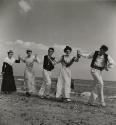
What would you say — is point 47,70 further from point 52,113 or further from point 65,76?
point 52,113

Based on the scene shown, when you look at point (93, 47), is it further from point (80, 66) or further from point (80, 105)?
point (80, 105)

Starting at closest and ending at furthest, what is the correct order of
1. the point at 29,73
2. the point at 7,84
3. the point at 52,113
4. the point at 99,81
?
the point at 52,113, the point at 99,81, the point at 29,73, the point at 7,84

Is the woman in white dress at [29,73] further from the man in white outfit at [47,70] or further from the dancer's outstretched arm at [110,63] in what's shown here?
the dancer's outstretched arm at [110,63]

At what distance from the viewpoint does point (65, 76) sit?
421 centimetres

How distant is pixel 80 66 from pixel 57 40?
0.55m

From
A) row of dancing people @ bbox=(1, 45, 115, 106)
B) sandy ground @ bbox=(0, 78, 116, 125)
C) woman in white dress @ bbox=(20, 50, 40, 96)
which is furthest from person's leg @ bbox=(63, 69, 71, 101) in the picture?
woman in white dress @ bbox=(20, 50, 40, 96)

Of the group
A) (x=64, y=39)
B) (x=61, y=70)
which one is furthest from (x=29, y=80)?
(x=64, y=39)

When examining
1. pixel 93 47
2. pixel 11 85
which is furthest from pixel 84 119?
pixel 11 85

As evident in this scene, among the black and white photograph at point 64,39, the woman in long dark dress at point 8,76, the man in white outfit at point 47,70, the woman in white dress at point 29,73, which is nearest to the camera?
the black and white photograph at point 64,39

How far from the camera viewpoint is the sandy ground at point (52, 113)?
312cm

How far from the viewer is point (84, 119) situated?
3.20m

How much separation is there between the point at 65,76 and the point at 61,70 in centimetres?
12

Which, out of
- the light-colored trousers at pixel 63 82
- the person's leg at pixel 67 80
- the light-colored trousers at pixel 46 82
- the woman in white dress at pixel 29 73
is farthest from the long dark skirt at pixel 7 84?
the person's leg at pixel 67 80

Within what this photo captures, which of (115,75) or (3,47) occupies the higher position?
(3,47)
